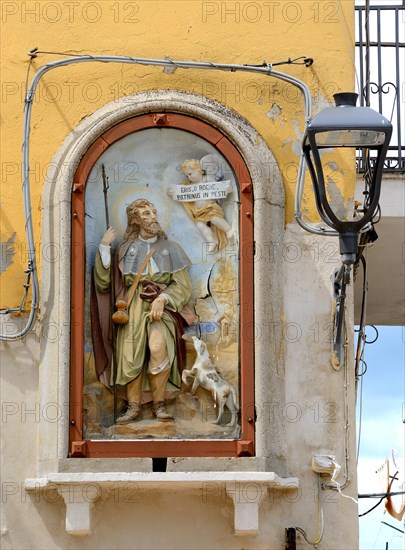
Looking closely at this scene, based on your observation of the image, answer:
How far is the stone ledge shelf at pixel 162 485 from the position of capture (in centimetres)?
1237

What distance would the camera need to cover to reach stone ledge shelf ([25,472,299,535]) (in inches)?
487

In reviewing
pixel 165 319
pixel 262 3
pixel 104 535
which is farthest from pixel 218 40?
pixel 104 535

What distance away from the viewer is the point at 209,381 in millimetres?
12758

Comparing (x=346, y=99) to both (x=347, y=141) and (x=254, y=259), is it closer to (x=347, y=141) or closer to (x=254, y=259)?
(x=347, y=141)

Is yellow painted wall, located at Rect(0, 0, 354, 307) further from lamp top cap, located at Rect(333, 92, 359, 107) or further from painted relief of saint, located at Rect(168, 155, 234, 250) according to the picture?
lamp top cap, located at Rect(333, 92, 359, 107)

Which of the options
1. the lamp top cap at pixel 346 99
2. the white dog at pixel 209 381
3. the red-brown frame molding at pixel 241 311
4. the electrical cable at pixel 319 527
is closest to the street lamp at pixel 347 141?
the lamp top cap at pixel 346 99

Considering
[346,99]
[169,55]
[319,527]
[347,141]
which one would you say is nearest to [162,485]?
[319,527]

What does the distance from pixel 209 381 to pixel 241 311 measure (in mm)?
529

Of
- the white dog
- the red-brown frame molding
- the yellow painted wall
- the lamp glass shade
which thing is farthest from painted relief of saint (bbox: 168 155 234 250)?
the lamp glass shade

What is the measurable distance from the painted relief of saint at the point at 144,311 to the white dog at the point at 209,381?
0.31 ft

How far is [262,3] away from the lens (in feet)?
44.4

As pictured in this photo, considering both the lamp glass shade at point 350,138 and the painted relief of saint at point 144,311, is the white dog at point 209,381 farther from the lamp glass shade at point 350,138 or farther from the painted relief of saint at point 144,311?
the lamp glass shade at point 350,138

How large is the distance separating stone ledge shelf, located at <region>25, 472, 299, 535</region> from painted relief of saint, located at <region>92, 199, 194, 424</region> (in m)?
0.48

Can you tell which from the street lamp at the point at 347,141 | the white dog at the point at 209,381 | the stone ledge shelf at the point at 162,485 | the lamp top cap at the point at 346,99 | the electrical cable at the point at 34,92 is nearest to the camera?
the street lamp at the point at 347,141
